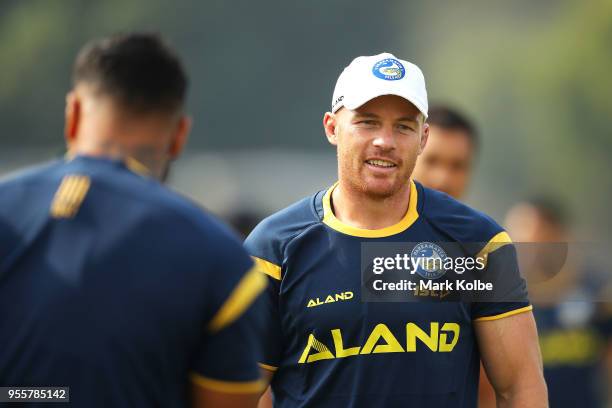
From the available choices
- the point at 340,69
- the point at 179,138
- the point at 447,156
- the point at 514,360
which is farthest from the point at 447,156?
the point at 340,69

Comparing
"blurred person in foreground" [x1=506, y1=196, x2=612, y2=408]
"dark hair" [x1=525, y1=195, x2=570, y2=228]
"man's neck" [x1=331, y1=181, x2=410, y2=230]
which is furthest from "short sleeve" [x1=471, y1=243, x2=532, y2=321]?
"dark hair" [x1=525, y1=195, x2=570, y2=228]

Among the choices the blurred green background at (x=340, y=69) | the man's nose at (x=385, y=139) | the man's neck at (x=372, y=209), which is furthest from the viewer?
the blurred green background at (x=340, y=69)

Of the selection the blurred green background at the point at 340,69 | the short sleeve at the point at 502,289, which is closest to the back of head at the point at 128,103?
the short sleeve at the point at 502,289

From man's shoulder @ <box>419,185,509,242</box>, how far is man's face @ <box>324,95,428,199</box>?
167mm

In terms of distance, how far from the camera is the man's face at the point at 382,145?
518 cm

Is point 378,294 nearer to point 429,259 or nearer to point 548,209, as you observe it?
point 429,259

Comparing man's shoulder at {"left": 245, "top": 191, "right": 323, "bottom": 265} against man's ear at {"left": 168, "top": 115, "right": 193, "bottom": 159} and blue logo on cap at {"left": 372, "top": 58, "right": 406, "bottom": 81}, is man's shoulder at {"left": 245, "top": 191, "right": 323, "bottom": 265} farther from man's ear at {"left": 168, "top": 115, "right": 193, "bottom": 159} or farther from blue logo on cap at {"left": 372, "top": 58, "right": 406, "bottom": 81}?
man's ear at {"left": 168, "top": 115, "right": 193, "bottom": 159}

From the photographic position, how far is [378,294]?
201 inches

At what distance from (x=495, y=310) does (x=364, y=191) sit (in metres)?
0.75

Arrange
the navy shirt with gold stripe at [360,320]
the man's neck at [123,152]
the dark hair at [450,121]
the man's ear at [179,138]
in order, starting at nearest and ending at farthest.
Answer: the man's neck at [123,152], the man's ear at [179,138], the navy shirt with gold stripe at [360,320], the dark hair at [450,121]

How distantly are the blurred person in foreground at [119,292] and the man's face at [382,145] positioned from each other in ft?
4.79

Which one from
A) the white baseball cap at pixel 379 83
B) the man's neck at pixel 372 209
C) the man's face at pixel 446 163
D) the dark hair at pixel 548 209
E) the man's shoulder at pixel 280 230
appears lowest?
the man's shoulder at pixel 280 230

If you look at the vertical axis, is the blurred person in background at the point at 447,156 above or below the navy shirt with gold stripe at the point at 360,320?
above

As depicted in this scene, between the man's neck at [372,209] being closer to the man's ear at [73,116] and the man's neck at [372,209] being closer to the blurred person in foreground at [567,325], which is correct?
the man's ear at [73,116]
